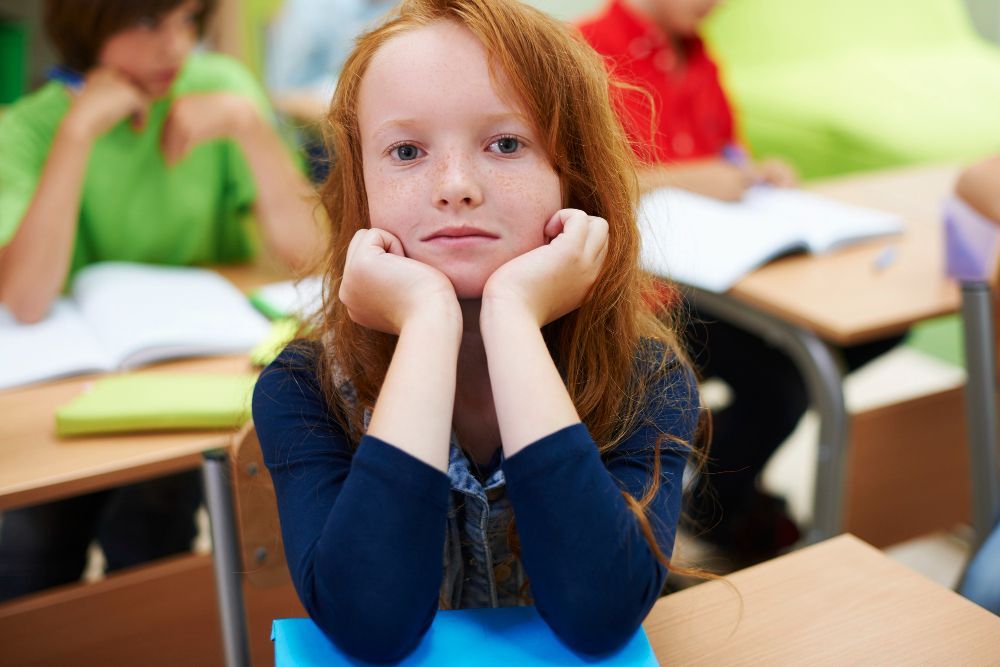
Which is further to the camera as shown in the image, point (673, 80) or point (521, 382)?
point (673, 80)

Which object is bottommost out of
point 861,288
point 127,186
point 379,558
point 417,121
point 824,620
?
point 824,620

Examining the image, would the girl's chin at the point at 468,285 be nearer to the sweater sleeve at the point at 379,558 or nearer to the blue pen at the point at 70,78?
the sweater sleeve at the point at 379,558

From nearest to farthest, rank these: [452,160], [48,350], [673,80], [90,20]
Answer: [452,160], [48,350], [90,20], [673,80]

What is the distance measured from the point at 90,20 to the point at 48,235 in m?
0.36

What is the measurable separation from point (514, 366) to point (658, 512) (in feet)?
0.53

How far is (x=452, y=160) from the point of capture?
79 cm

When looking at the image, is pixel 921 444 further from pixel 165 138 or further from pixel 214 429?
pixel 165 138

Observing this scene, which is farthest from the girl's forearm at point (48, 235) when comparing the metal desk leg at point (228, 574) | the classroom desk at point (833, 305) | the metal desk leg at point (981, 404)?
the metal desk leg at point (981, 404)

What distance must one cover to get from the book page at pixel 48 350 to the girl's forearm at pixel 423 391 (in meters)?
0.72

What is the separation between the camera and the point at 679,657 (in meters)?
0.76

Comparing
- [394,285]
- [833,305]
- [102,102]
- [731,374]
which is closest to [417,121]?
[394,285]

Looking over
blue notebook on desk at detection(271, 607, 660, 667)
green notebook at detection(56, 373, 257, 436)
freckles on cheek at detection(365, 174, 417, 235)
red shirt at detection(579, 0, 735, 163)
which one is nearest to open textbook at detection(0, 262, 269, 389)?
green notebook at detection(56, 373, 257, 436)

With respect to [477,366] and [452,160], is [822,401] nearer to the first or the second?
[477,366]

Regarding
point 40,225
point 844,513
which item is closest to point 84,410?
point 40,225
